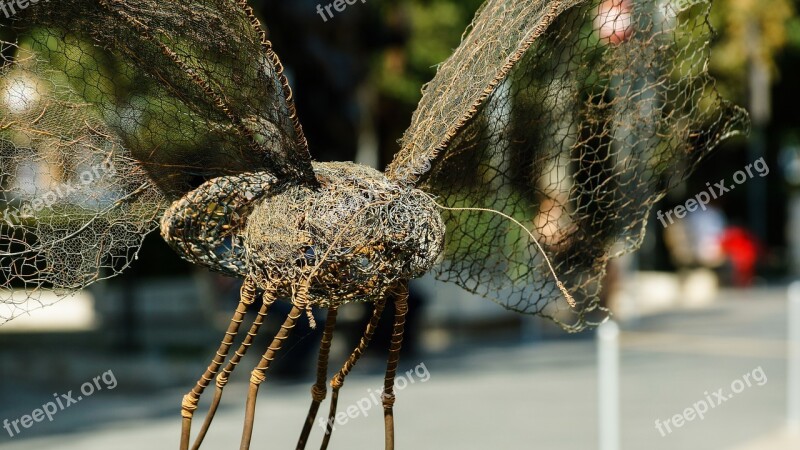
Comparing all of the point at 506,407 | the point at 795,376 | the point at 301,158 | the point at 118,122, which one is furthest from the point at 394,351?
the point at 506,407

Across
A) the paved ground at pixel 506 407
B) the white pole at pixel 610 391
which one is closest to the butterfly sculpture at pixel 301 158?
the white pole at pixel 610 391

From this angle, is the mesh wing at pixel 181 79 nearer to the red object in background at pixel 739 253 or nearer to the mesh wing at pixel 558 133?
the mesh wing at pixel 558 133

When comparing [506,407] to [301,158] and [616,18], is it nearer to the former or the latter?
[616,18]

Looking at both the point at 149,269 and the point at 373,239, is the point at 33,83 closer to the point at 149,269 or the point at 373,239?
the point at 373,239

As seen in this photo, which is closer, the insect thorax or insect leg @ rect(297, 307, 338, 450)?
the insect thorax

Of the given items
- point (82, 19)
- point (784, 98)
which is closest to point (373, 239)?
Answer: point (82, 19)

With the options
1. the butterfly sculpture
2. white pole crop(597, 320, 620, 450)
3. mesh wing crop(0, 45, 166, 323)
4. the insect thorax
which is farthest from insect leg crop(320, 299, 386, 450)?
white pole crop(597, 320, 620, 450)

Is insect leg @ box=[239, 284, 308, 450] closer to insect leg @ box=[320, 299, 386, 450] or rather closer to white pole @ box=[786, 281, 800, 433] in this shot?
insect leg @ box=[320, 299, 386, 450]
